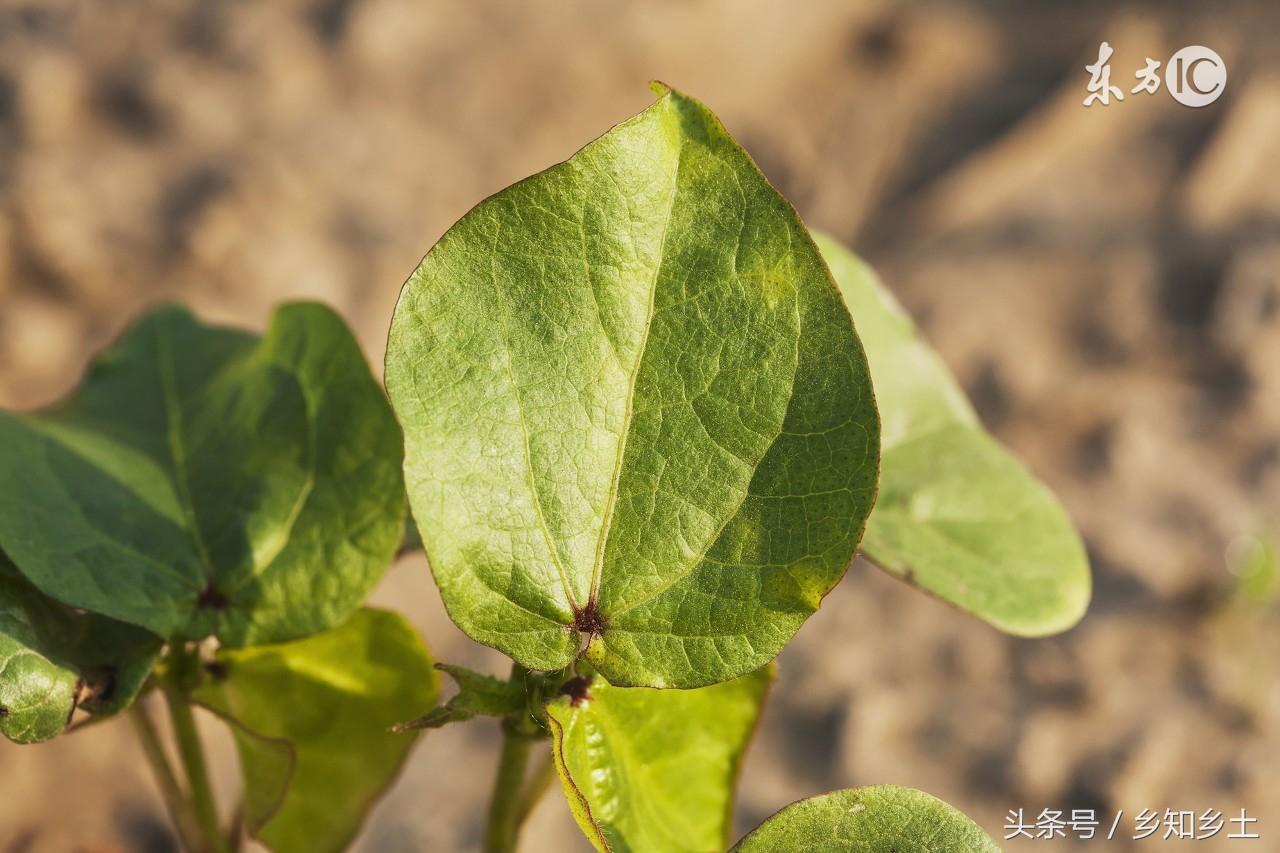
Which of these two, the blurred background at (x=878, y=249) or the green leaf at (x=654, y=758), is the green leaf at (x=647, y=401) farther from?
the blurred background at (x=878, y=249)

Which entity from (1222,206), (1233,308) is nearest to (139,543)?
(1233,308)

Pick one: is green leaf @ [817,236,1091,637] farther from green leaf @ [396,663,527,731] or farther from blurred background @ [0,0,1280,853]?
blurred background @ [0,0,1280,853]

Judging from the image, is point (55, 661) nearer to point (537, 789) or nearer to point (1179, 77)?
point (537, 789)

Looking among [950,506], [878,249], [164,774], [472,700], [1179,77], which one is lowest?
[164,774]

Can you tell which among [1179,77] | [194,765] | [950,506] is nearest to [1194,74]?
[1179,77]

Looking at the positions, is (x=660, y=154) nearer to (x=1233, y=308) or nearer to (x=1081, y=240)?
(x=1233, y=308)

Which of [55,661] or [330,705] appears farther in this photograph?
[330,705]

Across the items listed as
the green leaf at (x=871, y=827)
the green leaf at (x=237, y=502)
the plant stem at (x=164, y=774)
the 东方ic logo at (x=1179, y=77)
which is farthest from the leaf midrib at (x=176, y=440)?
the 东方ic logo at (x=1179, y=77)
